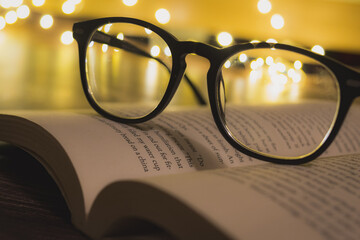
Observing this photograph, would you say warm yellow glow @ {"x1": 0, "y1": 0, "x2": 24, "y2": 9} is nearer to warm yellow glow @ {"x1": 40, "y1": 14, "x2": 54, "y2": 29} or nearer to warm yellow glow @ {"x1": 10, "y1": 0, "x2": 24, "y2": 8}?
warm yellow glow @ {"x1": 10, "y1": 0, "x2": 24, "y2": 8}

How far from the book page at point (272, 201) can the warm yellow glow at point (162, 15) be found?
1.66 meters

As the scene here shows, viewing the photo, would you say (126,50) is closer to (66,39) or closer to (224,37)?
(66,39)

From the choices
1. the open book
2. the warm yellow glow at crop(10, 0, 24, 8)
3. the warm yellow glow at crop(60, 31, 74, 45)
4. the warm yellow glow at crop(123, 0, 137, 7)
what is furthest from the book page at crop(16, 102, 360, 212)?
the warm yellow glow at crop(123, 0, 137, 7)

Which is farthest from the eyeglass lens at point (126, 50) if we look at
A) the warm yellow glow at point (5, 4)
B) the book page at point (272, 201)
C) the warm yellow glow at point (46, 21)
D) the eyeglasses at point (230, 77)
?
the warm yellow glow at point (46, 21)

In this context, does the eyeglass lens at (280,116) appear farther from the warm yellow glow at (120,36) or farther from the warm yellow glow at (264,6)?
the warm yellow glow at (264,6)

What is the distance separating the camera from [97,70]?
2.14 feet

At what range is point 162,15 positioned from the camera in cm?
197

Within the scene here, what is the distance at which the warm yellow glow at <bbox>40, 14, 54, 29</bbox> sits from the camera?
1.72 m

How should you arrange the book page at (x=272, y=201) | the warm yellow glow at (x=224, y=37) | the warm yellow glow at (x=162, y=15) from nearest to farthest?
the book page at (x=272, y=201) → the warm yellow glow at (x=162, y=15) → the warm yellow glow at (x=224, y=37)

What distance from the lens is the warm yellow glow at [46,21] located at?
1.72 metres

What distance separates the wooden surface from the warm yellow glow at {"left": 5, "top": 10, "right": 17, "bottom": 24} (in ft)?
3.86

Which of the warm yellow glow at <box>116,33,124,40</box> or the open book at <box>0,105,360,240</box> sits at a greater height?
the warm yellow glow at <box>116,33,124,40</box>

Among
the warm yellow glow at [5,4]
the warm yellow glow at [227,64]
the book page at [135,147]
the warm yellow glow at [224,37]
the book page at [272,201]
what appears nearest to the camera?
the book page at [272,201]

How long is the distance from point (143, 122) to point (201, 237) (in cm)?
27
